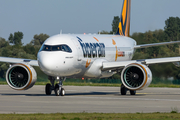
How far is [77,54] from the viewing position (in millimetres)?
27031

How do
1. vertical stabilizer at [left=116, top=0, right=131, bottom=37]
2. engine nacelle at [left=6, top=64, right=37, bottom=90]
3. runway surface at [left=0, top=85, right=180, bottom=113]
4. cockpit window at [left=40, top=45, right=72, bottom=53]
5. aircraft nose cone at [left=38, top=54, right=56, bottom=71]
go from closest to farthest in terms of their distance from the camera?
runway surface at [left=0, top=85, right=180, bottom=113] < aircraft nose cone at [left=38, top=54, right=56, bottom=71] < cockpit window at [left=40, top=45, right=72, bottom=53] < engine nacelle at [left=6, top=64, right=37, bottom=90] < vertical stabilizer at [left=116, top=0, right=131, bottom=37]

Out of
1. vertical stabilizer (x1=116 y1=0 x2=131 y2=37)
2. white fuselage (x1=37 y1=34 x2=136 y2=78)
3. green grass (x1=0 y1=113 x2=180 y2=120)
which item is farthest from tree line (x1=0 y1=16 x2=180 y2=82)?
green grass (x1=0 y1=113 x2=180 y2=120)

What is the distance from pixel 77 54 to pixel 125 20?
15307 mm

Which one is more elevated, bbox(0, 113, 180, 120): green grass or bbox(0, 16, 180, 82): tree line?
bbox(0, 16, 180, 82): tree line

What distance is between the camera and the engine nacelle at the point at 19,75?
26.9m

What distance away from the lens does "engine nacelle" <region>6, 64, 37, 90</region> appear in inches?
1058

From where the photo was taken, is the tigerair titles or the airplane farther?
the tigerair titles

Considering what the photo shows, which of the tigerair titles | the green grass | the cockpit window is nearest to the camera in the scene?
the green grass

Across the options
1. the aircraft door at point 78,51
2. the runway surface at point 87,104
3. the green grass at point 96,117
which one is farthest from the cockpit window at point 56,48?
the green grass at point 96,117

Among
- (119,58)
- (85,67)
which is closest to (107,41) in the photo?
(119,58)

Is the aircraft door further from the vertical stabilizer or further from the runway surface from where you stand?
the vertical stabilizer

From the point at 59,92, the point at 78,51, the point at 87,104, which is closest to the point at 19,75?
the point at 59,92

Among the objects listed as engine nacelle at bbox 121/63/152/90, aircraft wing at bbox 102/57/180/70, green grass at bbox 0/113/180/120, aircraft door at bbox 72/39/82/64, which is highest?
aircraft door at bbox 72/39/82/64

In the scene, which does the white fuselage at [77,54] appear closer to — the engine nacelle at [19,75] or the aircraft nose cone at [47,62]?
the aircraft nose cone at [47,62]
